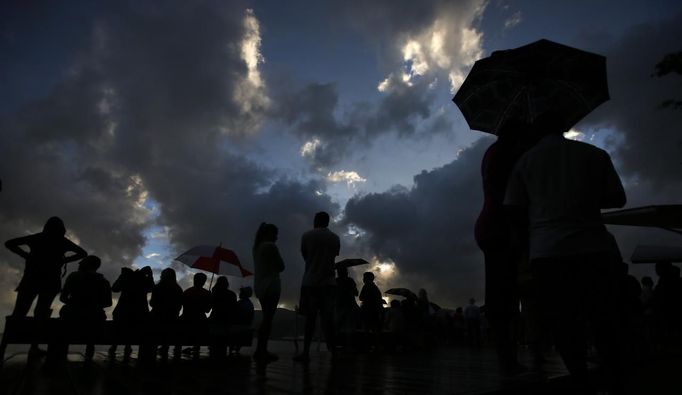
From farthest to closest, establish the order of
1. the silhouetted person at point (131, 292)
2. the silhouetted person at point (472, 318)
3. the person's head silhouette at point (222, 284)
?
1. the silhouetted person at point (472, 318)
2. the person's head silhouette at point (222, 284)
3. the silhouetted person at point (131, 292)

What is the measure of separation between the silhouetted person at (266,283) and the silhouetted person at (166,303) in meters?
1.44

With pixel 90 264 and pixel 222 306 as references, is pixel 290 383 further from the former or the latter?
pixel 222 306

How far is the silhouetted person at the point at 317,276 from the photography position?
5.54m

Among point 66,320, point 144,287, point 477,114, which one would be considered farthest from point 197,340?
point 477,114

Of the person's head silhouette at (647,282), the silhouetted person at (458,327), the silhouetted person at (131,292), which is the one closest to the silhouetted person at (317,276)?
the silhouetted person at (131,292)

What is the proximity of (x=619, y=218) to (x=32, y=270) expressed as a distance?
9.31 meters

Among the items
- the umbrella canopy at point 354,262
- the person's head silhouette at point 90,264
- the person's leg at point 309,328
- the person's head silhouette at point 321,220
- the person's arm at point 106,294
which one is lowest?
the person's leg at point 309,328

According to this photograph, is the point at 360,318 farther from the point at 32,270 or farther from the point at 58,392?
the point at 58,392

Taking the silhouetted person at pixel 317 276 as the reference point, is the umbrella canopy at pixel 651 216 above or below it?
above

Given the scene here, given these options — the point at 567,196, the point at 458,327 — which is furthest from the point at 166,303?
the point at 458,327

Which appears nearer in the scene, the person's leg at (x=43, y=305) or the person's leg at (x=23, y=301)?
the person's leg at (x=23, y=301)

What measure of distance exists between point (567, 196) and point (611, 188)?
0.30 meters

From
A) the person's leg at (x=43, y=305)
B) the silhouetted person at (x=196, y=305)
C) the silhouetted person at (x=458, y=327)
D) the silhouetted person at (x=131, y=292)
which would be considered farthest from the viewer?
the silhouetted person at (x=458, y=327)

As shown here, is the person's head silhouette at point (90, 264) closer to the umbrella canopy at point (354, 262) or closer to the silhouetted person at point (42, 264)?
the silhouetted person at point (42, 264)
